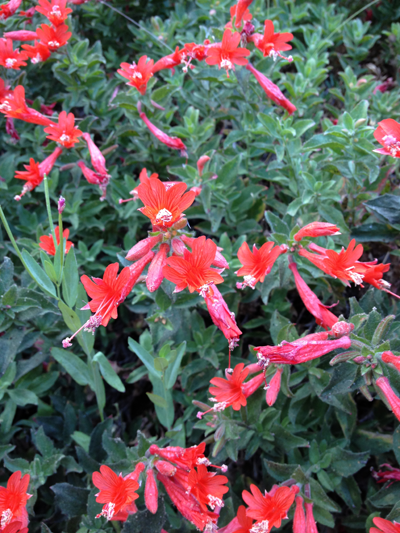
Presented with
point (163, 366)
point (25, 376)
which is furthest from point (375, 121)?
point (25, 376)

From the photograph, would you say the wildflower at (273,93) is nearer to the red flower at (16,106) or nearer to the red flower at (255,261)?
the red flower at (255,261)

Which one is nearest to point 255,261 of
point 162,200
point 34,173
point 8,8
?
point 162,200

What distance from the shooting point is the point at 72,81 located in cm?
279

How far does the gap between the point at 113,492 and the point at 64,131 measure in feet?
6.11

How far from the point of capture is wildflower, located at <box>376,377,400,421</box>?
5.13 ft

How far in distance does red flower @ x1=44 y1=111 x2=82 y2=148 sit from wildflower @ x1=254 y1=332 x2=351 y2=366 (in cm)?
158

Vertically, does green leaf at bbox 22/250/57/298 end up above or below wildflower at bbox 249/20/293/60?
below

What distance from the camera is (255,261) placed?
1795 mm

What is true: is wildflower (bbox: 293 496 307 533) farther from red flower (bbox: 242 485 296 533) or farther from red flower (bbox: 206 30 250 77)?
red flower (bbox: 206 30 250 77)

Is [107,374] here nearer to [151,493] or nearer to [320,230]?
[151,493]

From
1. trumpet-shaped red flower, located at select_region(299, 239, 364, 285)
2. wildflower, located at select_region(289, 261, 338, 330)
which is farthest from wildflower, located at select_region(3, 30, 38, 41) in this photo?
trumpet-shaped red flower, located at select_region(299, 239, 364, 285)

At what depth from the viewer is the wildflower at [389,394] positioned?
1.56 meters

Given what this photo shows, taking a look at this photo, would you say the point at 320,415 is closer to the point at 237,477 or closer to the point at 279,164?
the point at 237,477

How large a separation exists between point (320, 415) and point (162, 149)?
192 centimetres
